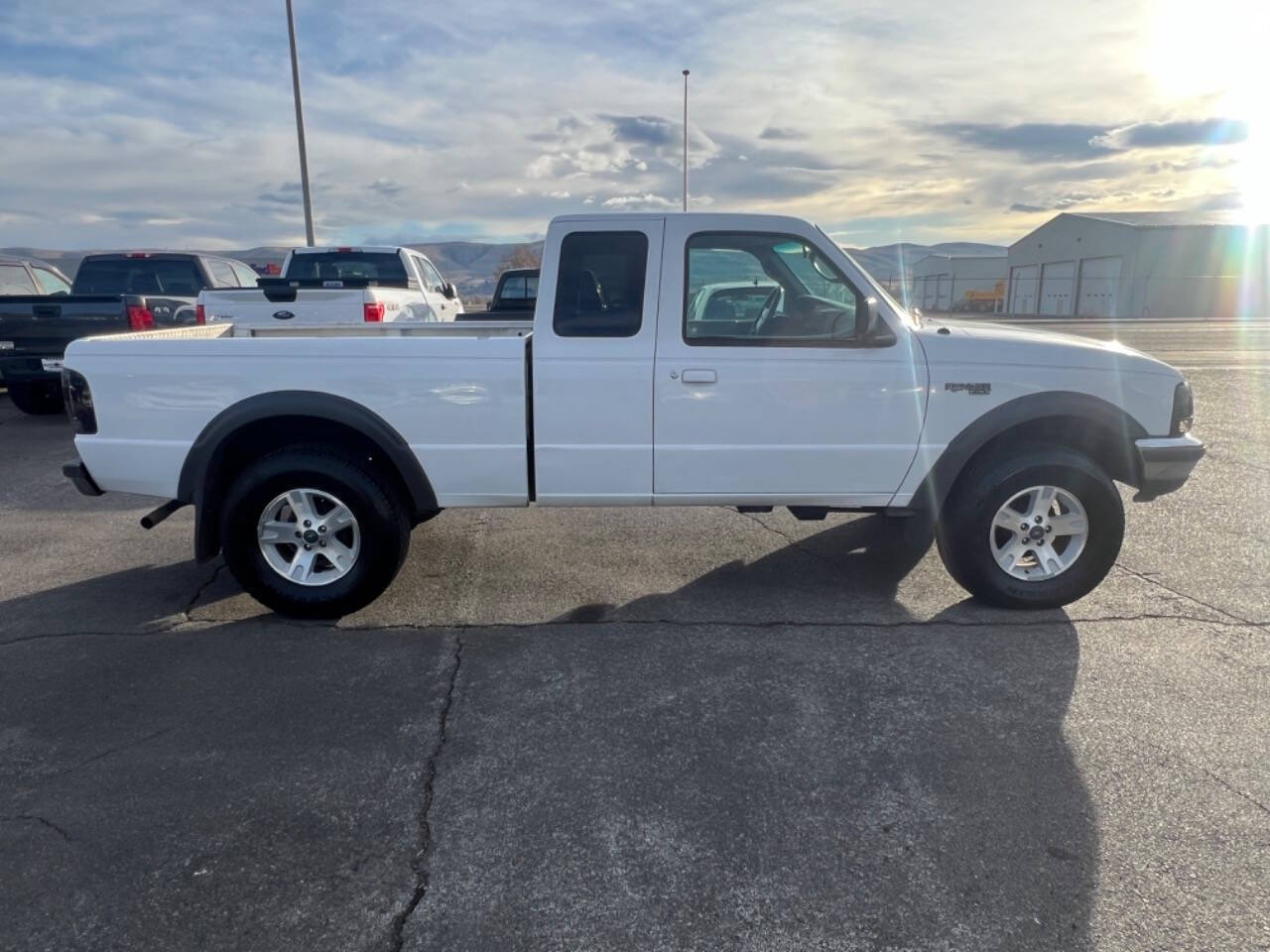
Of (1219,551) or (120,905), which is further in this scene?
(1219,551)

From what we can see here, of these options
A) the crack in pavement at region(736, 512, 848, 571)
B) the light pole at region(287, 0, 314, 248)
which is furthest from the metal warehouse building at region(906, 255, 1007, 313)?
the crack in pavement at region(736, 512, 848, 571)

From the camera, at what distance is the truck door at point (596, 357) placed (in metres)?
4.54

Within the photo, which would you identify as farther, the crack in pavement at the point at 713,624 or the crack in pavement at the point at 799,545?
the crack in pavement at the point at 799,545

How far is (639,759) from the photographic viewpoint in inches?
131

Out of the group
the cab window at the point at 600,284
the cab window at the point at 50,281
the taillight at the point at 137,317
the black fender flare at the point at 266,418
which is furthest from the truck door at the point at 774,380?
the cab window at the point at 50,281

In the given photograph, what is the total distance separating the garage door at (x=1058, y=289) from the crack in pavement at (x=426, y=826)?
47.0 metres

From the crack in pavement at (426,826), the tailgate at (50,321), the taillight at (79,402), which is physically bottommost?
the crack in pavement at (426,826)

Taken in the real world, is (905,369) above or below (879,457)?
above

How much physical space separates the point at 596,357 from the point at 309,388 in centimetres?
147

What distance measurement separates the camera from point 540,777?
3209 mm

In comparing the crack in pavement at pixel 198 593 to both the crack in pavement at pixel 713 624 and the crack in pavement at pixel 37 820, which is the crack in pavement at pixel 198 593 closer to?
the crack in pavement at pixel 713 624

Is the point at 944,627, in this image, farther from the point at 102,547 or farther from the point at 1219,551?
the point at 102,547

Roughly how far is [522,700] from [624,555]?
6.73ft

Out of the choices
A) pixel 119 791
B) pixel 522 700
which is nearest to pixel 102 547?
pixel 119 791
